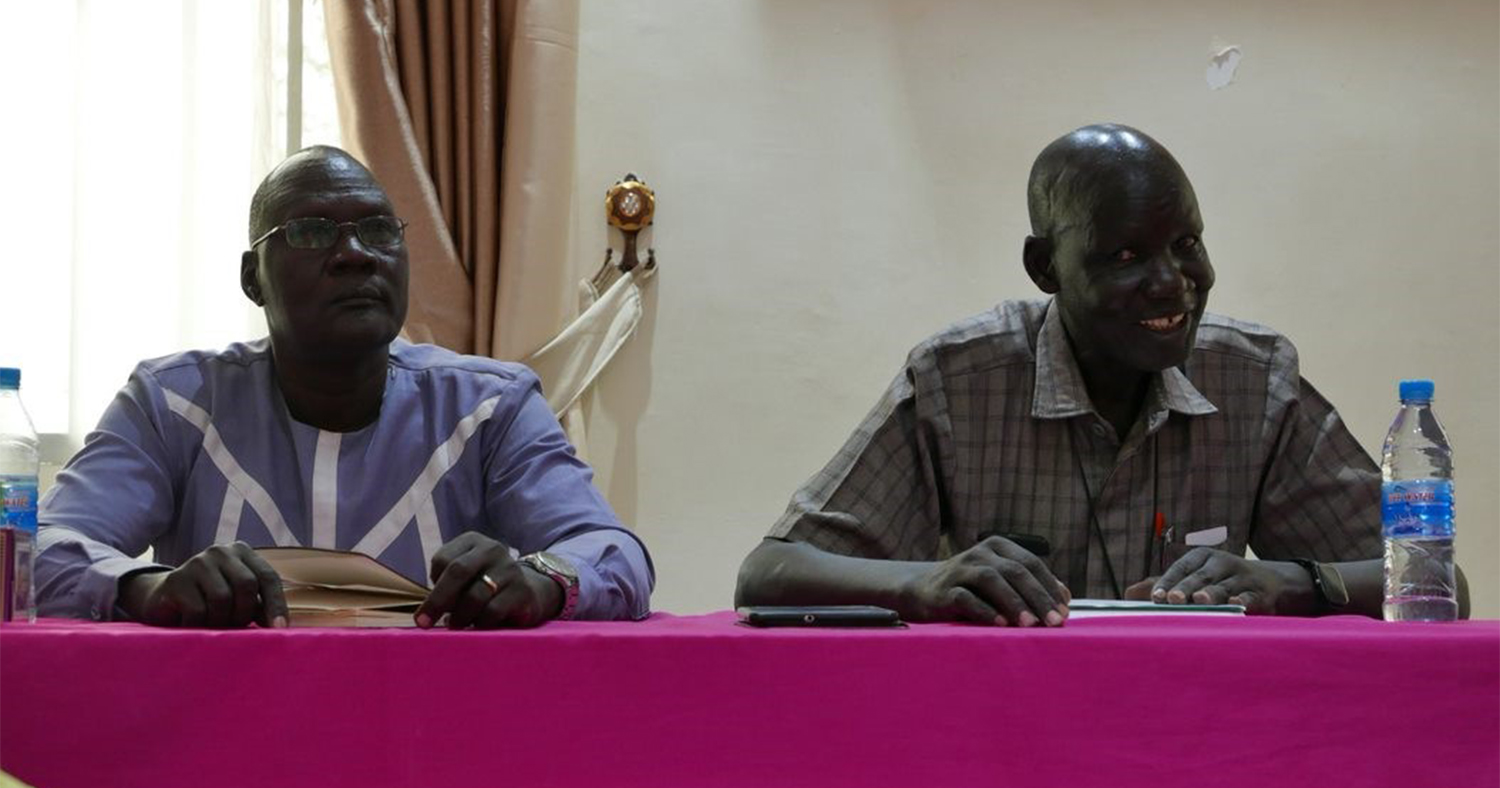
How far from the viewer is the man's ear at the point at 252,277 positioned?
265cm

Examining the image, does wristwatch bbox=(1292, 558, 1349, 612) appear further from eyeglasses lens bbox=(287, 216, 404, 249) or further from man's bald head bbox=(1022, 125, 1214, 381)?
eyeglasses lens bbox=(287, 216, 404, 249)

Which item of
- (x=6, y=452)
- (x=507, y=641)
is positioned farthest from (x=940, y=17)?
(x=507, y=641)

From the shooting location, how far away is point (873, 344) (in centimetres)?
378

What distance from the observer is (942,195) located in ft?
12.5

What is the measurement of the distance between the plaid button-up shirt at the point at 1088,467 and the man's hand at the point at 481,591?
2.61 ft

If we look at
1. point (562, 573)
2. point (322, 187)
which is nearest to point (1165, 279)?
point (562, 573)

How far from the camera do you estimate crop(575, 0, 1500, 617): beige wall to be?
3.75m

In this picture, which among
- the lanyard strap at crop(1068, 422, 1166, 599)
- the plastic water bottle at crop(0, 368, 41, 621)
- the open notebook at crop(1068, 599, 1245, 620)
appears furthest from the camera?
the lanyard strap at crop(1068, 422, 1166, 599)

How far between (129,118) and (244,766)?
249 cm

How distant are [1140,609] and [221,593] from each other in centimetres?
99

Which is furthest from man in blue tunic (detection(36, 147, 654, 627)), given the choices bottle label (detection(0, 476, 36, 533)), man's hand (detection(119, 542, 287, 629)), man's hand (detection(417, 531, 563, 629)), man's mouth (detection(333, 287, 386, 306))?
man's hand (detection(119, 542, 287, 629))

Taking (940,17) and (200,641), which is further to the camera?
(940,17)

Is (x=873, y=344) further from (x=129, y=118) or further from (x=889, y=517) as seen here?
(x=129, y=118)

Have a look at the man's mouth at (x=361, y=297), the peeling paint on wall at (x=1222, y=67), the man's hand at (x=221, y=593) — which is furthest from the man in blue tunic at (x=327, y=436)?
the peeling paint on wall at (x=1222, y=67)
